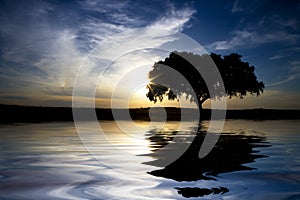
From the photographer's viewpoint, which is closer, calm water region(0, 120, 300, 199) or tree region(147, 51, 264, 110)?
calm water region(0, 120, 300, 199)

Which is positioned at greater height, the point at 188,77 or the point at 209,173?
the point at 188,77

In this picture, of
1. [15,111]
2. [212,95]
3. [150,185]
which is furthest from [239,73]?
[150,185]

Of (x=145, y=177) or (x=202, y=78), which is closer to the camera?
(x=145, y=177)

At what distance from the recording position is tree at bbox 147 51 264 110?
4272 cm

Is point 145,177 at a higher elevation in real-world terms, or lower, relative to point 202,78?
lower

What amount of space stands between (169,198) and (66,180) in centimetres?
166

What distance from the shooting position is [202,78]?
42156 millimetres

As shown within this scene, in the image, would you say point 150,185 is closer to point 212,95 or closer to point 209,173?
point 209,173

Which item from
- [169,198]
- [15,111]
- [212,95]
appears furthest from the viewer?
[212,95]

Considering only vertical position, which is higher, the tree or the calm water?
the tree

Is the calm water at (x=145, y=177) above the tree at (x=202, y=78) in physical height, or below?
below

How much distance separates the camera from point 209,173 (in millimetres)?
4395

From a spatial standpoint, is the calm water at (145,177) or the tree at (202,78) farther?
the tree at (202,78)

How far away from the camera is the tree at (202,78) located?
4272 cm
